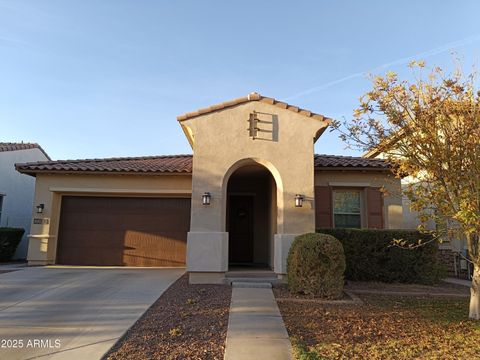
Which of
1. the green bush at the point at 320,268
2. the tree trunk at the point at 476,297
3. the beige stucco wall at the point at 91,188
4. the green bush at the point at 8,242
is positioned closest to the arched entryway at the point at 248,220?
the beige stucco wall at the point at 91,188

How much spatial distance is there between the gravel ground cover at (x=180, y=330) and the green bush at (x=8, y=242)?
9.22 metres

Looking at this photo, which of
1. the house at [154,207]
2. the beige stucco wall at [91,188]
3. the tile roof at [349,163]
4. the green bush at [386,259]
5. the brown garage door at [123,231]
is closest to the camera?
the green bush at [386,259]

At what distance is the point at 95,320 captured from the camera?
221 inches

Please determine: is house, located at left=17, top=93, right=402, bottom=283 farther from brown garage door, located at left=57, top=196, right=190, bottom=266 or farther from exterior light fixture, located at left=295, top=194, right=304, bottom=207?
exterior light fixture, located at left=295, top=194, right=304, bottom=207

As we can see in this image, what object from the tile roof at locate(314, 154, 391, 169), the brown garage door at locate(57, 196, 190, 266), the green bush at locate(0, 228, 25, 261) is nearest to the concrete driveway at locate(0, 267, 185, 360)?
the brown garage door at locate(57, 196, 190, 266)

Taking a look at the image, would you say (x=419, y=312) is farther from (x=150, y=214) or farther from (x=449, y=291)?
(x=150, y=214)

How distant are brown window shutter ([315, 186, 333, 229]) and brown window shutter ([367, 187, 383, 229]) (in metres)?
1.23

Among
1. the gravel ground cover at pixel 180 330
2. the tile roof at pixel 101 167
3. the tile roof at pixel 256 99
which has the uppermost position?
the tile roof at pixel 256 99

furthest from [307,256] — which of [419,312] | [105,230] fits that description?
[105,230]

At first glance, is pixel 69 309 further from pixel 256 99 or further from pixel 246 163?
pixel 256 99

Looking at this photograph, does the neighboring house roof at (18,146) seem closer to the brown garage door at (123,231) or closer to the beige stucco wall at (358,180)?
the brown garage door at (123,231)

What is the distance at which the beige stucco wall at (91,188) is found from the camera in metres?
11.9

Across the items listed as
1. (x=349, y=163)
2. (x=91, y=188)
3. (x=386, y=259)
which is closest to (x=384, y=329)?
(x=386, y=259)

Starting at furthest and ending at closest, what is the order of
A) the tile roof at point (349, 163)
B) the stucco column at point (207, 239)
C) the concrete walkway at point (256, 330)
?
the tile roof at point (349, 163) → the stucco column at point (207, 239) → the concrete walkway at point (256, 330)
